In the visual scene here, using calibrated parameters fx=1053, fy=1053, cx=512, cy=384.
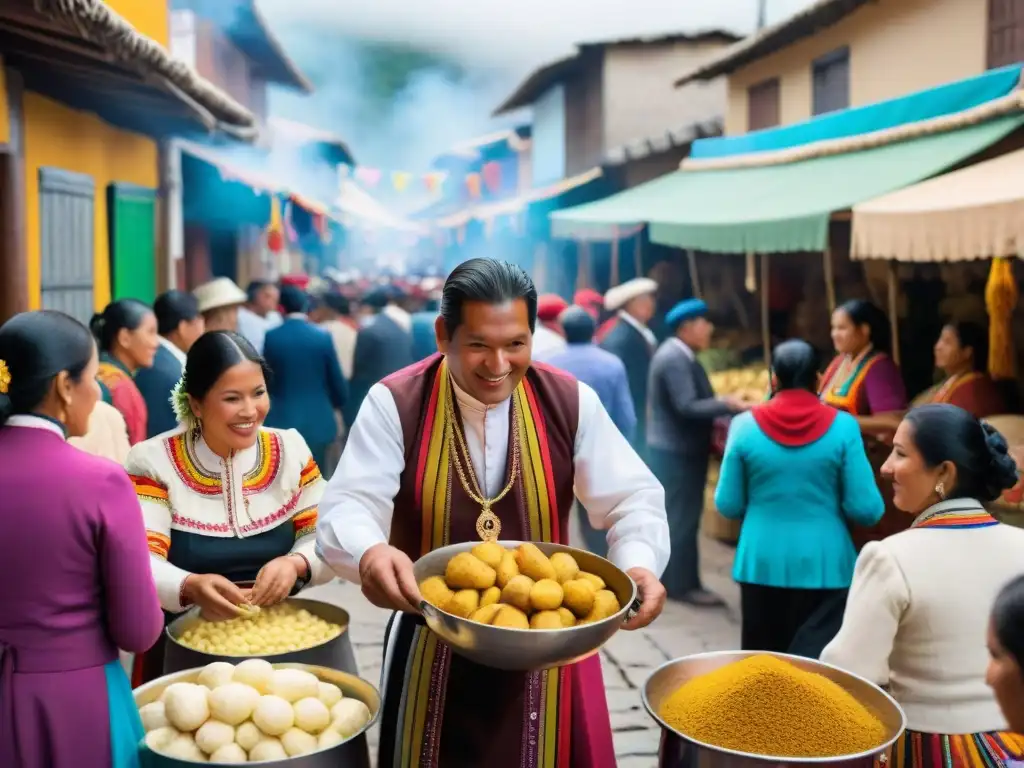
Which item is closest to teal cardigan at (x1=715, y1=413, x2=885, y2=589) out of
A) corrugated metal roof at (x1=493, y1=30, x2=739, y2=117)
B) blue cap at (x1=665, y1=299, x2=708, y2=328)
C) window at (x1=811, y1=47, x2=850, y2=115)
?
blue cap at (x1=665, y1=299, x2=708, y2=328)

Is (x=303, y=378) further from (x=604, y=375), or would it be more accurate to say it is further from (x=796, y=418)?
(x=796, y=418)

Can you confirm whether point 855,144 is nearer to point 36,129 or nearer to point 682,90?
point 36,129

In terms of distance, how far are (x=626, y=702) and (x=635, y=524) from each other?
311 centimetres

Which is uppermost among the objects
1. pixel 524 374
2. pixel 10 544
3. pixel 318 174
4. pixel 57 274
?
pixel 318 174

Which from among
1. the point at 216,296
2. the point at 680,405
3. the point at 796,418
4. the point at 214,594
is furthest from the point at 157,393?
the point at 680,405

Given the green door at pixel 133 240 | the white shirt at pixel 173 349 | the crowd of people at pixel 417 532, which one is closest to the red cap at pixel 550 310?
the green door at pixel 133 240

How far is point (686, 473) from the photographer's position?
7.00 m

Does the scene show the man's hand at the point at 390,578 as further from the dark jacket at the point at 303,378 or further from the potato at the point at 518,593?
the dark jacket at the point at 303,378

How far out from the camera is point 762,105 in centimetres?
1326

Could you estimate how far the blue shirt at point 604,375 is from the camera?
279 inches

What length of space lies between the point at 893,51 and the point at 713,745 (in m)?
9.15

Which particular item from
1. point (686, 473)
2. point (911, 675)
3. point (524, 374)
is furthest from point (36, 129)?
point (911, 675)

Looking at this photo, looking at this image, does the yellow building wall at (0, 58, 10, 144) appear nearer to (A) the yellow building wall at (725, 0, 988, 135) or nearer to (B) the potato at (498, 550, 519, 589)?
(B) the potato at (498, 550, 519, 589)

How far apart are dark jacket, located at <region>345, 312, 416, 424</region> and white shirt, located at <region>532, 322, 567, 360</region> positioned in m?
1.57
